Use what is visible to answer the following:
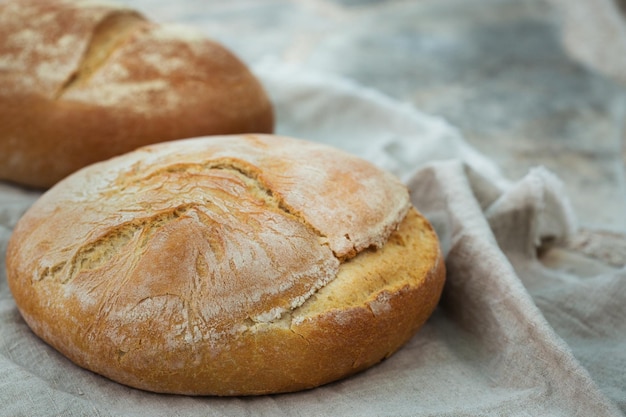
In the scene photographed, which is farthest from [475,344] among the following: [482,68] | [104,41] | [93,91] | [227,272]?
[482,68]

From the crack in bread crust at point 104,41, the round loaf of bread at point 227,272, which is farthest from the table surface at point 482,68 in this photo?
the crack in bread crust at point 104,41

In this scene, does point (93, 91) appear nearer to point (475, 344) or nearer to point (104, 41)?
point (104, 41)

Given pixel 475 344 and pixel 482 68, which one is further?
pixel 482 68

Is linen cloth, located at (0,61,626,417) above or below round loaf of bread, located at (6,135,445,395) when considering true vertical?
below

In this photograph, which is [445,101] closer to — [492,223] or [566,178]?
[566,178]

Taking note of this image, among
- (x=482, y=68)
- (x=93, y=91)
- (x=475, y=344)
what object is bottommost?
(x=482, y=68)

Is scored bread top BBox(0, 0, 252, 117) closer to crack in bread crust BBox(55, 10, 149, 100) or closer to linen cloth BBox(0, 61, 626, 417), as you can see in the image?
crack in bread crust BBox(55, 10, 149, 100)

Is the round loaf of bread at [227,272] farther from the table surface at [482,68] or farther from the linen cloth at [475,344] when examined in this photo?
the table surface at [482,68]

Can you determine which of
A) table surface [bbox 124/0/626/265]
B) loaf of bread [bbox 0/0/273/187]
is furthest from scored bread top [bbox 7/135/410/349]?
table surface [bbox 124/0/626/265]
